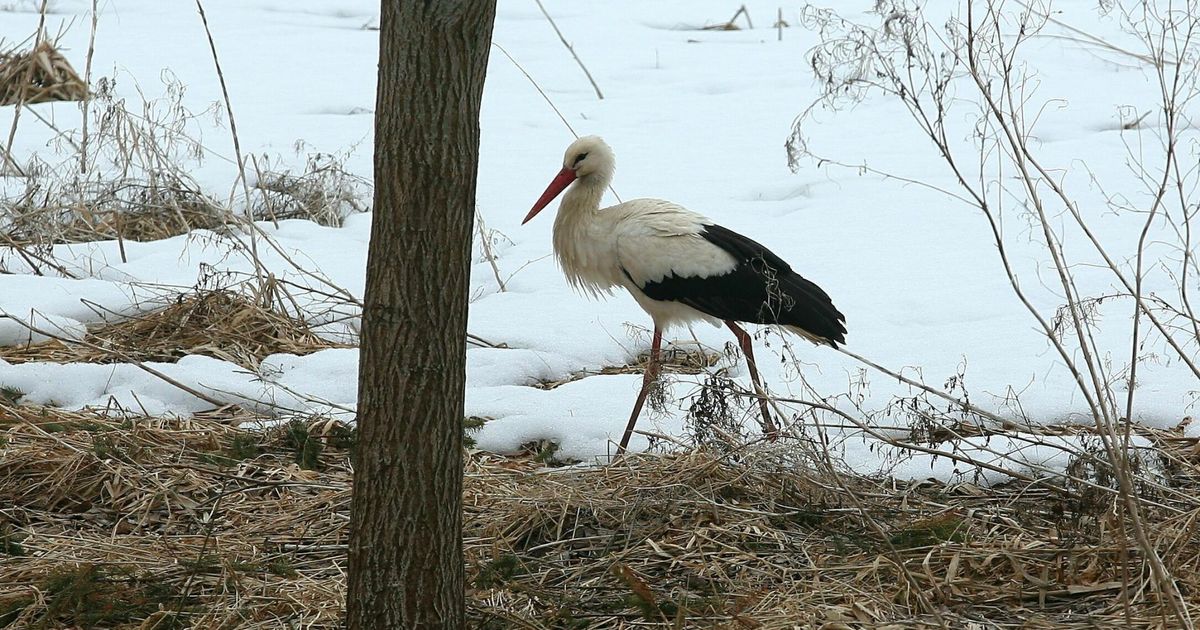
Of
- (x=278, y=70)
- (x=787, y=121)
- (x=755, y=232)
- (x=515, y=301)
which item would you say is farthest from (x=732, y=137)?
(x=278, y=70)

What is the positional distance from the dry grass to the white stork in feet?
3.12

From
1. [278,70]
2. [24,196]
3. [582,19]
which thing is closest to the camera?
[24,196]

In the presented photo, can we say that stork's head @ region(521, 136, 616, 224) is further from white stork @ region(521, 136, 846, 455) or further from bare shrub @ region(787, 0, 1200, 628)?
bare shrub @ region(787, 0, 1200, 628)

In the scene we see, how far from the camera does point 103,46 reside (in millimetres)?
9906

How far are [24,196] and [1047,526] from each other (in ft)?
17.6

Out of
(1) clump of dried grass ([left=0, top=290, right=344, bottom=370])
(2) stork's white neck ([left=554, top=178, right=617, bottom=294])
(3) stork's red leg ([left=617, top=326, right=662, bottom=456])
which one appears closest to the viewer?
(3) stork's red leg ([left=617, top=326, right=662, bottom=456])

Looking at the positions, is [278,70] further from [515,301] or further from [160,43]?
[515,301]

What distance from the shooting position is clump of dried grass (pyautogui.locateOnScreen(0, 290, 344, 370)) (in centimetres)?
494

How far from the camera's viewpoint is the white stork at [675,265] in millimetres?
4531

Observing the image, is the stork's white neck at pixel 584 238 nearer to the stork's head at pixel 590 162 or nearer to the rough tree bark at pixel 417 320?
the stork's head at pixel 590 162

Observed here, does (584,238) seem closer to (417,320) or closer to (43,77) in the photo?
(417,320)

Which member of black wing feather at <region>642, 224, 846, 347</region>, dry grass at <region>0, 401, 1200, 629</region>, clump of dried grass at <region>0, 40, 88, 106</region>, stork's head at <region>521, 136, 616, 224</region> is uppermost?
clump of dried grass at <region>0, 40, 88, 106</region>

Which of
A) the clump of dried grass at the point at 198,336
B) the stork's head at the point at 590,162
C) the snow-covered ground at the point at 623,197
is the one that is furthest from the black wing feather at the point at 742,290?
the clump of dried grass at the point at 198,336

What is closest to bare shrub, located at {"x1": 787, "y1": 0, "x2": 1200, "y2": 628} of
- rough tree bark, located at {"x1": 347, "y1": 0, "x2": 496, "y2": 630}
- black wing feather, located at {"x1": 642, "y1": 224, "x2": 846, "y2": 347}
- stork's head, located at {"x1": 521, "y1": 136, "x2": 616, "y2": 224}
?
black wing feather, located at {"x1": 642, "y1": 224, "x2": 846, "y2": 347}
